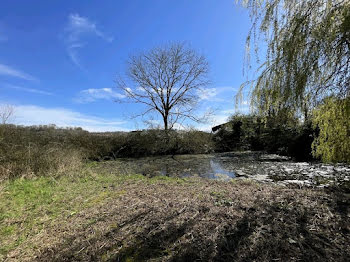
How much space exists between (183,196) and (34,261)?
2272mm

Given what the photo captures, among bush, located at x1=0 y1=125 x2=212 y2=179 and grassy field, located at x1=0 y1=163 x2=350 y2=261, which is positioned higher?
bush, located at x1=0 y1=125 x2=212 y2=179

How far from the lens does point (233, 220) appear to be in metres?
2.44

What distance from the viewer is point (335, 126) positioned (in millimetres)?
3553

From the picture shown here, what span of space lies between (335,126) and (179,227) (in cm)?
339

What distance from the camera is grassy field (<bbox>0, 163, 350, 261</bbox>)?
1.92m

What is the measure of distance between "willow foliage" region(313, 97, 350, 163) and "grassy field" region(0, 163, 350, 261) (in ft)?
3.68

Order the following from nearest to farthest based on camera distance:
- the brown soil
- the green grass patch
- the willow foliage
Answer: the brown soil, the green grass patch, the willow foliage

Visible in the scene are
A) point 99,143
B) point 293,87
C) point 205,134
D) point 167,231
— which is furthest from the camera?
point 205,134

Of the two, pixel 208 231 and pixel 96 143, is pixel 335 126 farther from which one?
pixel 96 143

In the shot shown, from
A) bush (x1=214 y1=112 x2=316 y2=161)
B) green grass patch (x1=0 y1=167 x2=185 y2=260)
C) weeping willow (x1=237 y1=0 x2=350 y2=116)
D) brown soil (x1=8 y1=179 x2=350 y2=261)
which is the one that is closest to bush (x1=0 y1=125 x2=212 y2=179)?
green grass patch (x1=0 y1=167 x2=185 y2=260)

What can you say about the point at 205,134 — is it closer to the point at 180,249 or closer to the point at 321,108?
the point at 321,108

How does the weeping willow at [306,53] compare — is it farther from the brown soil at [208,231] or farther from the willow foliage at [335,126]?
the brown soil at [208,231]

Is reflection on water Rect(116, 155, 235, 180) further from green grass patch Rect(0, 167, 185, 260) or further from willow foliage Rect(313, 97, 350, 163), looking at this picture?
willow foliage Rect(313, 97, 350, 163)

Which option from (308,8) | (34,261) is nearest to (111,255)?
(34,261)
